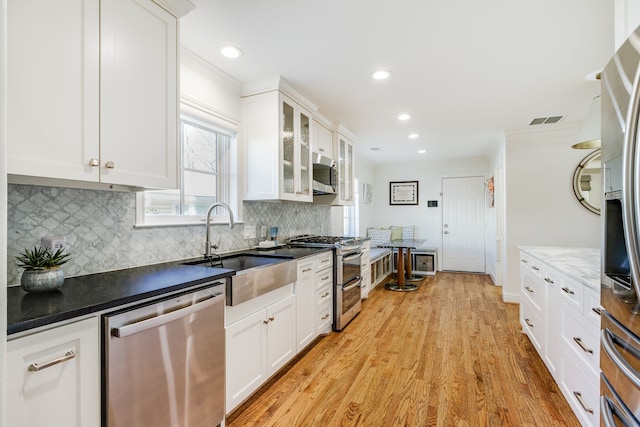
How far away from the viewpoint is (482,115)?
3.60 metres

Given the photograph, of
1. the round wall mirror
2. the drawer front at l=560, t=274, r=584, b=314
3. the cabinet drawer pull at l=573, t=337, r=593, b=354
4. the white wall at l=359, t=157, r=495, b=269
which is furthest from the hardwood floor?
the white wall at l=359, t=157, r=495, b=269

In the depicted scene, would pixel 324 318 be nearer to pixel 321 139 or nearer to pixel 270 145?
pixel 270 145

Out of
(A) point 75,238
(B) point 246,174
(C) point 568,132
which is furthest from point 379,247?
(A) point 75,238

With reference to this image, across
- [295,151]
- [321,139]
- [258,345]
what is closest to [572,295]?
[258,345]

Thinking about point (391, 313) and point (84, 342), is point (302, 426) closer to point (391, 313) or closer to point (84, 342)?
point (84, 342)

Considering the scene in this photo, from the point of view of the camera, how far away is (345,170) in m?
4.34

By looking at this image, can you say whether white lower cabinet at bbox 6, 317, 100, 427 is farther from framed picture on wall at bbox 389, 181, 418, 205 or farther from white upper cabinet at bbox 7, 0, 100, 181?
framed picture on wall at bbox 389, 181, 418, 205

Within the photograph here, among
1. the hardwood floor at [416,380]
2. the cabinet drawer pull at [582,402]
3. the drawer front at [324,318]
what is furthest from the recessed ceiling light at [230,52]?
the cabinet drawer pull at [582,402]

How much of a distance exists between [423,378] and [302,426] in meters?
1.04

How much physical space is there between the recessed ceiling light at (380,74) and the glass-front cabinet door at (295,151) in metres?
0.80

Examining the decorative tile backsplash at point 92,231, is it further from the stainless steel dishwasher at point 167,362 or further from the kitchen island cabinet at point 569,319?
the kitchen island cabinet at point 569,319

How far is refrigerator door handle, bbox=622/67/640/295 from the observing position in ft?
2.68

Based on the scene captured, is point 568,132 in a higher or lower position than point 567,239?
higher

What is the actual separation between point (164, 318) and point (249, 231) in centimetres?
155
